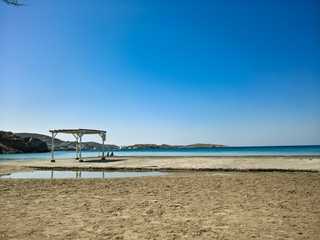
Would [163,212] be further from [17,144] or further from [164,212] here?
[17,144]

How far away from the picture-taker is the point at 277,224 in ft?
15.0

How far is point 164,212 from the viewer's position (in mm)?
5598

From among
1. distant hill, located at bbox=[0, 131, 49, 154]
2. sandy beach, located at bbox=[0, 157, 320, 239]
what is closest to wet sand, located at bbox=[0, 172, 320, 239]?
sandy beach, located at bbox=[0, 157, 320, 239]

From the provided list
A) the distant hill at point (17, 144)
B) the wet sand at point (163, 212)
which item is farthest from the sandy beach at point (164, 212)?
the distant hill at point (17, 144)

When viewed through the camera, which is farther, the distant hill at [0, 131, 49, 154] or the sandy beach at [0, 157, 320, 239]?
the distant hill at [0, 131, 49, 154]

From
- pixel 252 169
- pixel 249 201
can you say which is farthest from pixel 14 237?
pixel 252 169

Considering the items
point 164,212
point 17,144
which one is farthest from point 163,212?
point 17,144

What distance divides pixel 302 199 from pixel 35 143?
301 feet

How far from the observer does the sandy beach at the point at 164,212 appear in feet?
13.8

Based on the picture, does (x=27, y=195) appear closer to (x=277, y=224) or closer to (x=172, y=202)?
(x=172, y=202)

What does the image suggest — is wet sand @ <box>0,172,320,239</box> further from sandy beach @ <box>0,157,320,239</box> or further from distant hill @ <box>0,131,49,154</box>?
distant hill @ <box>0,131,49,154</box>

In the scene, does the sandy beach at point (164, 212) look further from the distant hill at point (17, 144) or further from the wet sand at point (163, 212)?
the distant hill at point (17, 144)

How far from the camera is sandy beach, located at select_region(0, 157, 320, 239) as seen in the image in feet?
13.8

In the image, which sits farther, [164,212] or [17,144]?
[17,144]
